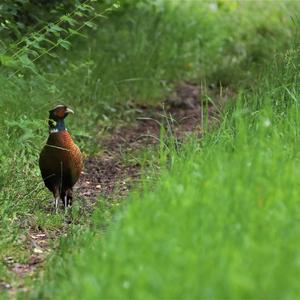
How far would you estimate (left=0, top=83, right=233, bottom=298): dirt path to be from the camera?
5029 mm

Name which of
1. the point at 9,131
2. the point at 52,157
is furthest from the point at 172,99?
the point at 52,157

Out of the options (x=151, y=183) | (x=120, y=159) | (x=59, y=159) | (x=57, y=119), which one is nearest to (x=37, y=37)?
(x=57, y=119)

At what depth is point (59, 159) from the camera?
5.88 m

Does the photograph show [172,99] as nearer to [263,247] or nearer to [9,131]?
[9,131]

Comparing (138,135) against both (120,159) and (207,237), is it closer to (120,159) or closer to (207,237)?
(120,159)

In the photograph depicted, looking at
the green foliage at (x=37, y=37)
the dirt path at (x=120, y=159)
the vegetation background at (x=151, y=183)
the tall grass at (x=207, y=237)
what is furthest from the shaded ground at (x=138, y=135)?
the tall grass at (x=207, y=237)

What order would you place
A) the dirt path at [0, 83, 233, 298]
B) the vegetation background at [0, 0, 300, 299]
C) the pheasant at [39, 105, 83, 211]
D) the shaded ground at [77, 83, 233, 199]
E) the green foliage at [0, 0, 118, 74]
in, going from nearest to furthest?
the vegetation background at [0, 0, 300, 299] → the dirt path at [0, 83, 233, 298] → the green foliage at [0, 0, 118, 74] → the pheasant at [39, 105, 83, 211] → the shaded ground at [77, 83, 233, 199]

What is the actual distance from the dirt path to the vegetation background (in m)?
0.07

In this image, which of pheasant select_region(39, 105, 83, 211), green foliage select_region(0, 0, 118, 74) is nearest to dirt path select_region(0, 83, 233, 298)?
pheasant select_region(39, 105, 83, 211)

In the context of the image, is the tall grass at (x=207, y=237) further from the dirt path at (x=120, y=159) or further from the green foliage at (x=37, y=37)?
the green foliage at (x=37, y=37)

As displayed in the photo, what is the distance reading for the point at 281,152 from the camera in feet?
15.0

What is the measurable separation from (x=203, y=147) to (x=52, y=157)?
1093mm

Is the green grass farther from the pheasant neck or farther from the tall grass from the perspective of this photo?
the pheasant neck

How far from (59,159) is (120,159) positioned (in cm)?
161
